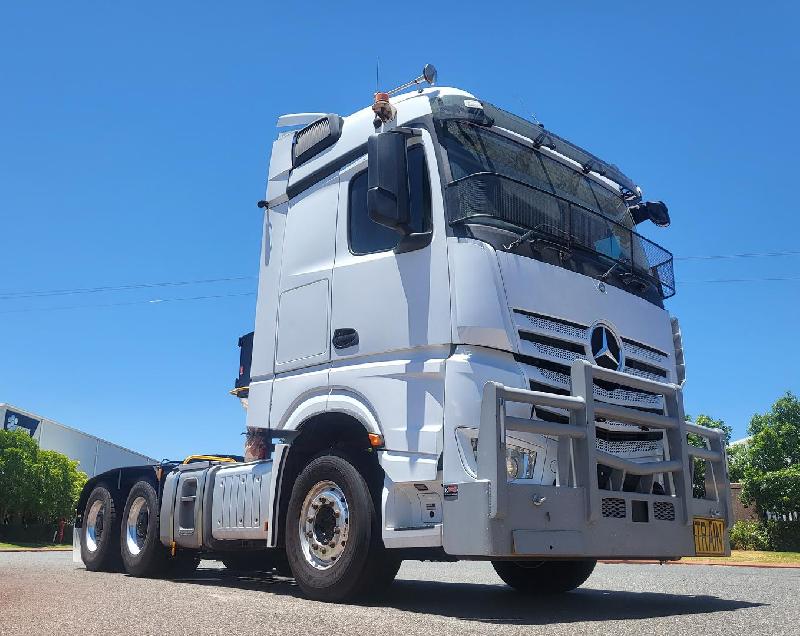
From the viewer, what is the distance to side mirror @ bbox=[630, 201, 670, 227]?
24.6 feet

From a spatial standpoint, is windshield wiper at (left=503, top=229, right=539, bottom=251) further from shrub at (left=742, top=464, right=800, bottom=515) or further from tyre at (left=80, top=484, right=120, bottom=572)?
shrub at (left=742, top=464, right=800, bottom=515)

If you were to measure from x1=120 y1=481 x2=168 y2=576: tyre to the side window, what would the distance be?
416 centimetres

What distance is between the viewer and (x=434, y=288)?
5.49 m

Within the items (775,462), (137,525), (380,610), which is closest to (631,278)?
(380,610)

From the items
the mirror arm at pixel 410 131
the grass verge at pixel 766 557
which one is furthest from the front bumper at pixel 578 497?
the grass verge at pixel 766 557

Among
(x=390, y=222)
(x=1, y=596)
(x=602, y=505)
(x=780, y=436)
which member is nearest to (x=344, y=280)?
(x=390, y=222)

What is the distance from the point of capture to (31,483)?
3766 centimetres

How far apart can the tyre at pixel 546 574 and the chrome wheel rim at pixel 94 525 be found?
5011 millimetres

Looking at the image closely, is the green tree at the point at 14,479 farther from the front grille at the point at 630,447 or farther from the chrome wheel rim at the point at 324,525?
the front grille at the point at 630,447

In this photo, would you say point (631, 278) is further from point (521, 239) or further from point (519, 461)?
point (519, 461)

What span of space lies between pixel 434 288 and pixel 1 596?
3.84 m

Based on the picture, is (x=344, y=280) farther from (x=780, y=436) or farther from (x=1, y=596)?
(x=780, y=436)

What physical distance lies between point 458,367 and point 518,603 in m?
2.20

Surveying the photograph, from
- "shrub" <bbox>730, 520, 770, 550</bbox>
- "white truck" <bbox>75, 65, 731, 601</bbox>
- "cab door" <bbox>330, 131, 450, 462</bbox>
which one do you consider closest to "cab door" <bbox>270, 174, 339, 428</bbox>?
Answer: "white truck" <bbox>75, 65, 731, 601</bbox>
